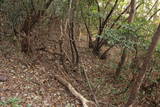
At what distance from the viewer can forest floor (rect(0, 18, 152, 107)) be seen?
348 centimetres

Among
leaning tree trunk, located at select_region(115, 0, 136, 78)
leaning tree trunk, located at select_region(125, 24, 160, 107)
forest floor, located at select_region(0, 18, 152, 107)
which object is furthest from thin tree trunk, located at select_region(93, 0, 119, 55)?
leaning tree trunk, located at select_region(125, 24, 160, 107)

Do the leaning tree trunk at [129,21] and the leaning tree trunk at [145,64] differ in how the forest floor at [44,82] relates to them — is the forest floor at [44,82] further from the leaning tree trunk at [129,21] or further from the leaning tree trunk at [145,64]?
the leaning tree trunk at [145,64]

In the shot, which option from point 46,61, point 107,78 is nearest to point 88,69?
point 107,78

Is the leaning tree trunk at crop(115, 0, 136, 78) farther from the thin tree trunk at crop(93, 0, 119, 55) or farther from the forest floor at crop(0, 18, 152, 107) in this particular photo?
the thin tree trunk at crop(93, 0, 119, 55)

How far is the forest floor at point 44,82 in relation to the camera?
11.4 ft

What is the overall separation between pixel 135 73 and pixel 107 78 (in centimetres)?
120

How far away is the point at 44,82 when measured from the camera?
413cm

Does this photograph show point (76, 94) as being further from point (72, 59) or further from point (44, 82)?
point (72, 59)

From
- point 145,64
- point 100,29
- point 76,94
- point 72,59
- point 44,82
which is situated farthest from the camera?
point 100,29

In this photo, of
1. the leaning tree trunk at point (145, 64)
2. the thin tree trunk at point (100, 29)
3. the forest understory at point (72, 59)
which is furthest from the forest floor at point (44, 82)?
the thin tree trunk at point (100, 29)

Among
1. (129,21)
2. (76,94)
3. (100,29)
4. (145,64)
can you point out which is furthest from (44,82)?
(100,29)

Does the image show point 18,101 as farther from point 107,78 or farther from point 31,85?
point 107,78

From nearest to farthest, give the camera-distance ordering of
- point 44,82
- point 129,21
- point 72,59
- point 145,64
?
1. point 145,64
2. point 44,82
3. point 129,21
4. point 72,59

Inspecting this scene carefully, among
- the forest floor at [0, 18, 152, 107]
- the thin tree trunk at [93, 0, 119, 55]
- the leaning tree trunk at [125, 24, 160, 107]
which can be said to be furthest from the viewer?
the thin tree trunk at [93, 0, 119, 55]
